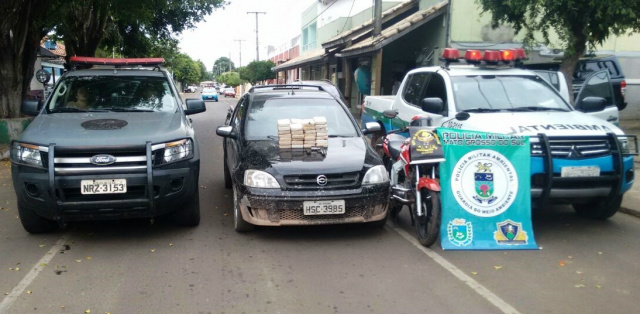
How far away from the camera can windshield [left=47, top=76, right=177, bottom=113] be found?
684cm

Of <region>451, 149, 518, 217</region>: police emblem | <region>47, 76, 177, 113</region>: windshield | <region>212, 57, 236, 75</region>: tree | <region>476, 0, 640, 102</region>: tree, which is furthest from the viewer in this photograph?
<region>212, 57, 236, 75</region>: tree

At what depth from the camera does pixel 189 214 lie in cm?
630

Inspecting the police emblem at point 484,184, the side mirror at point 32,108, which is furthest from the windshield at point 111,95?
the police emblem at point 484,184

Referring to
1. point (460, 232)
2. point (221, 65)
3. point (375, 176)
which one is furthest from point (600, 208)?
point (221, 65)

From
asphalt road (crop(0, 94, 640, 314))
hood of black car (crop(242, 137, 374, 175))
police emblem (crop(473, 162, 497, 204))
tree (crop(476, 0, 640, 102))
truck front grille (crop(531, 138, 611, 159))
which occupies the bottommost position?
asphalt road (crop(0, 94, 640, 314))

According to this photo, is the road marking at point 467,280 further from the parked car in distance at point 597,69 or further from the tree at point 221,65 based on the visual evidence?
the tree at point 221,65

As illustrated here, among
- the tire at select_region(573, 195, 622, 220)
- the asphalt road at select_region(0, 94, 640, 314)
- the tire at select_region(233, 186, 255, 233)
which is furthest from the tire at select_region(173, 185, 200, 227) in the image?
the tire at select_region(573, 195, 622, 220)

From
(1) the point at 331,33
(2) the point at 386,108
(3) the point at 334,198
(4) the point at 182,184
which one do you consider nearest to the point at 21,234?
(4) the point at 182,184

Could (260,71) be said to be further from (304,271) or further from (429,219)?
(304,271)

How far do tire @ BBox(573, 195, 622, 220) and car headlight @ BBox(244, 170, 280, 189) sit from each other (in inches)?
145

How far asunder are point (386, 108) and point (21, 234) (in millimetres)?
5838

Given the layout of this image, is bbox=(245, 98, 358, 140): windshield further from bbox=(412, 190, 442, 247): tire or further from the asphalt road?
bbox=(412, 190, 442, 247): tire

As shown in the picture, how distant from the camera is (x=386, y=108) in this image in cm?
960

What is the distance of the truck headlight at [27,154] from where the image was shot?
550 cm
